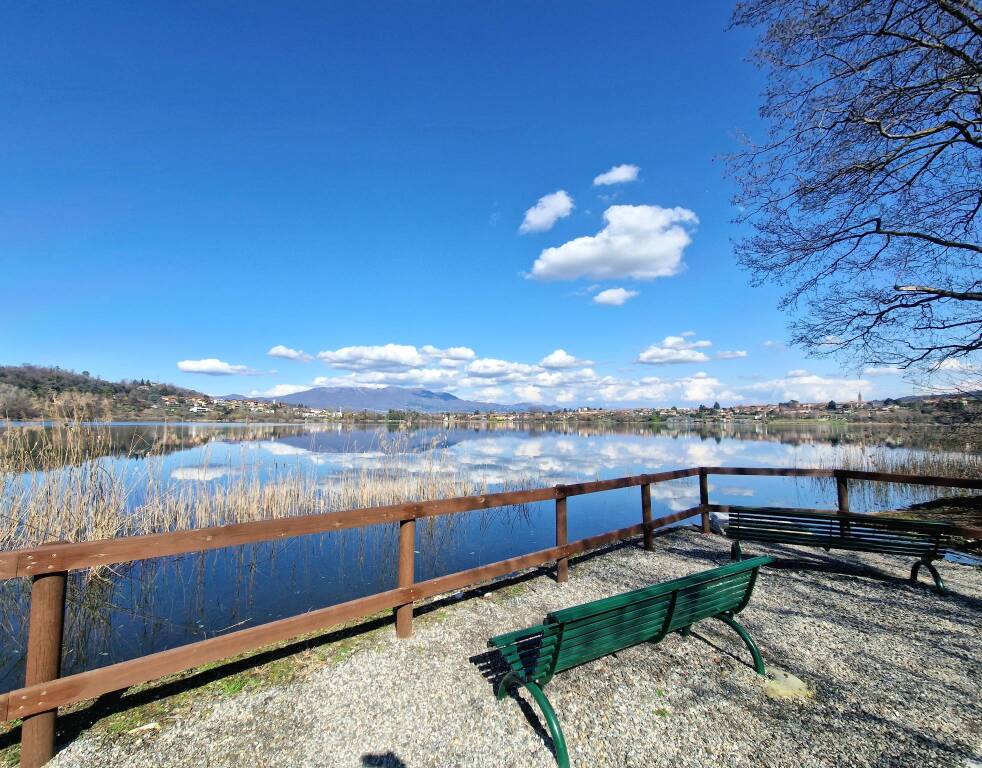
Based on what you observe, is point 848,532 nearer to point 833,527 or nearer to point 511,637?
point 833,527

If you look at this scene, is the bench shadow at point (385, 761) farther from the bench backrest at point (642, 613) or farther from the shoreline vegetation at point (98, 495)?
the shoreline vegetation at point (98, 495)

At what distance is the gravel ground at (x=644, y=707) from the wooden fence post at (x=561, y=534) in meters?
1.00

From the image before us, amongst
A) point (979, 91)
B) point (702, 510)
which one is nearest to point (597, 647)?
point (702, 510)

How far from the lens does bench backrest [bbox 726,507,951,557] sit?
525cm

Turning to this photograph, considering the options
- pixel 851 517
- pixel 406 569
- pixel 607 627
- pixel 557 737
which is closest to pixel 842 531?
pixel 851 517

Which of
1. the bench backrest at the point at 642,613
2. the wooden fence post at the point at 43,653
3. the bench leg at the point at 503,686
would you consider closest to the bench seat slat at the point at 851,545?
the bench backrest at the point at 642,613

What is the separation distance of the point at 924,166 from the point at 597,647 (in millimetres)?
10813

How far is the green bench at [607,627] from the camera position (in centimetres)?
268

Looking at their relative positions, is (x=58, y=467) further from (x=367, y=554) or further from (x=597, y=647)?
(x=597, y=647)

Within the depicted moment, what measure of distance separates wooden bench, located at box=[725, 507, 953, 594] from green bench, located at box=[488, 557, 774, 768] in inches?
115

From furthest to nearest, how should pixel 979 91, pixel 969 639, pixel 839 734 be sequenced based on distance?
pixel 979 91
pixel 969 639
pixel 839 734

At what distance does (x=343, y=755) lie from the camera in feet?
8.98

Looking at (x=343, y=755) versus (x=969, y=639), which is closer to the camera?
(x=343, y=755)

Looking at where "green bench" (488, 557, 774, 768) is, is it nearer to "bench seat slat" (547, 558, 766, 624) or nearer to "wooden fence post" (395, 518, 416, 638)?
"bench seat slat" (547, 558, 766, 624)
